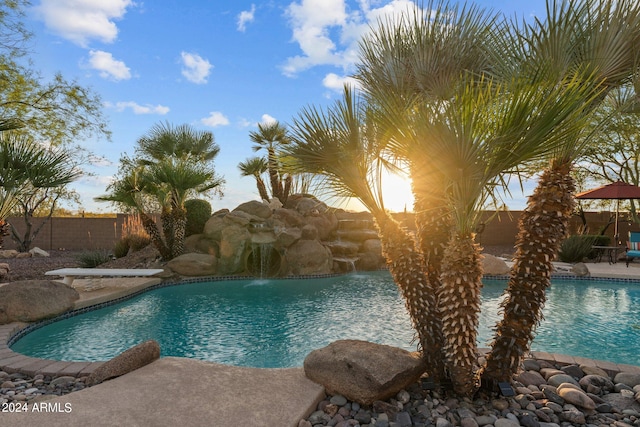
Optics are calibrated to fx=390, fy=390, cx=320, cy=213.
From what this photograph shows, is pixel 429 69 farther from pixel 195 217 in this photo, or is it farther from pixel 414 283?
pixel 195 217

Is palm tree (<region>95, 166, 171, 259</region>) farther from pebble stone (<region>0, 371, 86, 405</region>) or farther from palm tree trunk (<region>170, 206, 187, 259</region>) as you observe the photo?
pebble stone (<region>0, 371, 86, 405</region>)

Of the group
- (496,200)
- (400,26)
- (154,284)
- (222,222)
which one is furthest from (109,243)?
(496,200)

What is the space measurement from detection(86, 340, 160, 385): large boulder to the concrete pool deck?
0.29 ft

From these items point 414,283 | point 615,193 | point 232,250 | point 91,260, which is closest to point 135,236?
point 91,260

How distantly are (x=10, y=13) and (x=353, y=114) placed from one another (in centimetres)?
1600

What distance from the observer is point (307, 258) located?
1238cm

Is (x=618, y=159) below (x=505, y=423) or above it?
above

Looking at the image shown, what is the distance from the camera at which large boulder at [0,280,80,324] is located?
5863 millimetres

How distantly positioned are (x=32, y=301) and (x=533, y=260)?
6.96 meters

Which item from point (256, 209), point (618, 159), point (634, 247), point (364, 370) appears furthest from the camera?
point (618, 159)

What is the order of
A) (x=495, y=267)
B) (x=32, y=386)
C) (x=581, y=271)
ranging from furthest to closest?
1. (x=495, y=267)
2. (x=581, y=271)
3. (x=32, y=386)

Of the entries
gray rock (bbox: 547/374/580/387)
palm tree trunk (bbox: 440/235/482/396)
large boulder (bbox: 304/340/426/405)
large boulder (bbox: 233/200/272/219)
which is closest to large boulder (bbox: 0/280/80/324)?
large boulder (bbox: 304/340/426/405)

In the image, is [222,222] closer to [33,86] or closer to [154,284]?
[154,284]

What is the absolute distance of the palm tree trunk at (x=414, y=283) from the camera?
10.4ft
